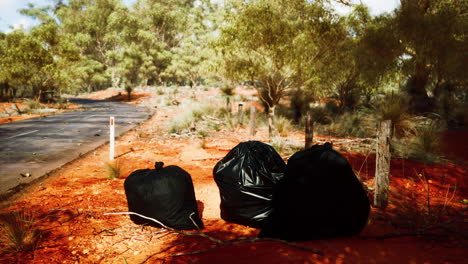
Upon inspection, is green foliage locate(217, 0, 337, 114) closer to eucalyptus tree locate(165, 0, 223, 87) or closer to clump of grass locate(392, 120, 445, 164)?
clump of grass locate(392, 120, 445, 164)

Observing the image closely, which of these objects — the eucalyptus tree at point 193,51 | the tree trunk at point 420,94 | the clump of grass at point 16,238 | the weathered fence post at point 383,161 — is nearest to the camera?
the clump of grass at point 16,238

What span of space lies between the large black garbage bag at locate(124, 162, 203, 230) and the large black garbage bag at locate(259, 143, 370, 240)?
0.99m

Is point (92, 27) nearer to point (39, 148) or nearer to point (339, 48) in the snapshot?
point (39, 148)

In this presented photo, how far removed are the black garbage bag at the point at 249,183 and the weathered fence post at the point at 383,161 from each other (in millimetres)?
1697

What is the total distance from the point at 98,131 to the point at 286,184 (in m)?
10.5

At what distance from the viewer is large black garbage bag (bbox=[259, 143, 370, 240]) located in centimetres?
287

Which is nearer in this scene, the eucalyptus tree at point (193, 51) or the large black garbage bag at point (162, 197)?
the large black garbage bag at point (162, 197)

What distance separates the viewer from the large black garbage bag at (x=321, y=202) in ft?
9.43

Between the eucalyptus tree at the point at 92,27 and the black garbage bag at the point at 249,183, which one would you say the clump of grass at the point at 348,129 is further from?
the eucalyptus tree at the point at 92,27

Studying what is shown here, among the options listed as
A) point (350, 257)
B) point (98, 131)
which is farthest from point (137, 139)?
point (350, 257)

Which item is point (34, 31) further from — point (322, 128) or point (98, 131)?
point (322, 128)

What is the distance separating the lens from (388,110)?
32.0 feet

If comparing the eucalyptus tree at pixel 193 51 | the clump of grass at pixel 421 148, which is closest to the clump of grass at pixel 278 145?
the clump of grass at pixel 421 148

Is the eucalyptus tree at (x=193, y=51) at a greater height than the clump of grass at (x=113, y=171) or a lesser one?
greater
